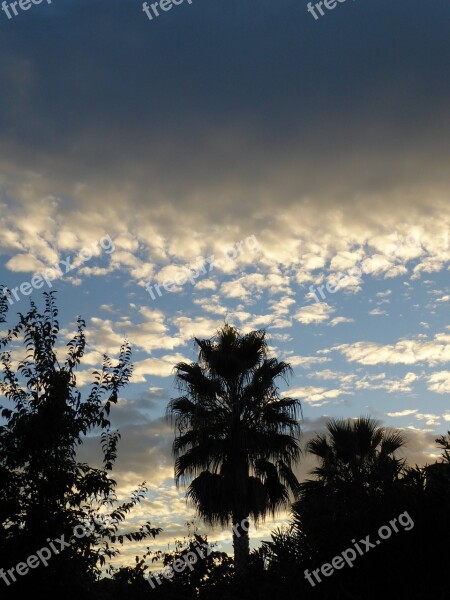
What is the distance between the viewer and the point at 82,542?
11.8m

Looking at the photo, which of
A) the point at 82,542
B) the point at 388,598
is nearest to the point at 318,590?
the point at 388,598

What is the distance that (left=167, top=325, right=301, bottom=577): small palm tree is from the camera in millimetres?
20219

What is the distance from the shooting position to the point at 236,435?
70.1 feet

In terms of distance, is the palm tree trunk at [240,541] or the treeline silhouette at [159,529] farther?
the palm tree trunk at [240,541]

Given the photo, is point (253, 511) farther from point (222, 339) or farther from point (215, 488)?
point (222, 339)

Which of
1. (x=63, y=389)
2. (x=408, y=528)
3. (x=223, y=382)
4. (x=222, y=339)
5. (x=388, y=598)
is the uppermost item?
(x=222, y=339)

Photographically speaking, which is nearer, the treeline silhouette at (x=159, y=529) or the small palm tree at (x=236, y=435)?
the treeline silhouette at (x=159, y=529)

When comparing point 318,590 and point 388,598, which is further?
point 318,590

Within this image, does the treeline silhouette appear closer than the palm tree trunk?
Yes

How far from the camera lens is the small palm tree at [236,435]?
20.2 metres

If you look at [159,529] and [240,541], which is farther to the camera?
[240,541]

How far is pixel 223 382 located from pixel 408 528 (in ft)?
42.3

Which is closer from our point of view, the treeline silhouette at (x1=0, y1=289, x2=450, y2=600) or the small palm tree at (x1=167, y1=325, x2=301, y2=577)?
the treeline silhouette at (x1=0, y1=289, x2=450, y2=600)

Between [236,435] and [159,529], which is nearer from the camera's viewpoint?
[159,529]
